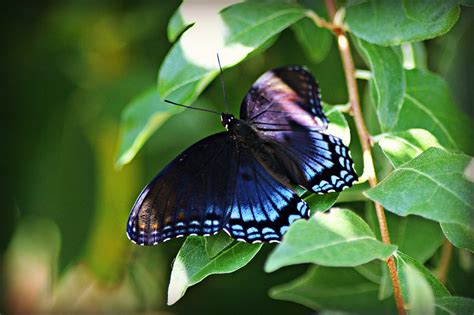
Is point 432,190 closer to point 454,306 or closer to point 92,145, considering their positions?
point 454,306

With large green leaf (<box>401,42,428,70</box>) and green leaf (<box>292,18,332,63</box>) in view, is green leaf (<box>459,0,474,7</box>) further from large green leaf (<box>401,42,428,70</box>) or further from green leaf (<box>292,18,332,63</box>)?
green leaf (<box>292,18,332,63</box>)

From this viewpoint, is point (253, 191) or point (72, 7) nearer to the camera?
point (253, 191)

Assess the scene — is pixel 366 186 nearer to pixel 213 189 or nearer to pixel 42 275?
pixel 213 189

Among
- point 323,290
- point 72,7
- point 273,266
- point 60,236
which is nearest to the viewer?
point 273,266

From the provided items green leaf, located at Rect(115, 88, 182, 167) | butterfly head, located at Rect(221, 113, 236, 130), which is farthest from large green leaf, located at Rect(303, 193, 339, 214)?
green leaf, located at Rect(115, 88, 182, 167)

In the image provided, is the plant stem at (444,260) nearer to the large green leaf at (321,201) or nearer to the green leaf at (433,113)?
the green leaf at (433,113)

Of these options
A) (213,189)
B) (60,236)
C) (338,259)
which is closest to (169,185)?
(213,189)

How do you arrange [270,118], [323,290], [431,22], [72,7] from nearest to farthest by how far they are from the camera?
[431,22] < [270,118] < [323,290] < [72,7]
